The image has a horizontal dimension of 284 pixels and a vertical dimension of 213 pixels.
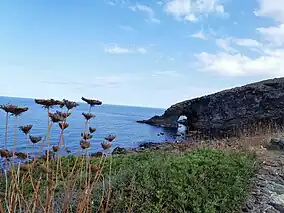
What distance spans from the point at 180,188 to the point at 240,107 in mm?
31187

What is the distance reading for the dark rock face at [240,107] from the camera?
30.2 meters

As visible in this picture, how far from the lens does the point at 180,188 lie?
3.98 m

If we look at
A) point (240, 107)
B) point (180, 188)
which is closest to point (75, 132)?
point (180, 188)

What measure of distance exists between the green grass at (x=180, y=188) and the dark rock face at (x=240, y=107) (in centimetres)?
2241

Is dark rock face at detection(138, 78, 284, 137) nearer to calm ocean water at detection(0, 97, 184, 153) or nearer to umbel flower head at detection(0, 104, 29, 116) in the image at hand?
calm ocean water at detection(0, 97, 184, 153)

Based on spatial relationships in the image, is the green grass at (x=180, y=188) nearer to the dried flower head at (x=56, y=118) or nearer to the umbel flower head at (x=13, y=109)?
the dried flower head at (x=56, y=118)

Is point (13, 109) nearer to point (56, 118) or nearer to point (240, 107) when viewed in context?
point (56, 118)

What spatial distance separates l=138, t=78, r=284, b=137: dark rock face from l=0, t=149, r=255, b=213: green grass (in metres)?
22.4

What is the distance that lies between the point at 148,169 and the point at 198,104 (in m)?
38.7

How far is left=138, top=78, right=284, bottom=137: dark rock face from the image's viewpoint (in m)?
30.2

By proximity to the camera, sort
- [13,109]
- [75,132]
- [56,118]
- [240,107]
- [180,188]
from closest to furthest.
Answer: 1. [13,109]
2. [56,118]
3. [180,188]
4. [75,132]
5. [240,107]

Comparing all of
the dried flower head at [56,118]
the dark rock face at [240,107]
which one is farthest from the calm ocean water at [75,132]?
the dark rock face at [240,107]

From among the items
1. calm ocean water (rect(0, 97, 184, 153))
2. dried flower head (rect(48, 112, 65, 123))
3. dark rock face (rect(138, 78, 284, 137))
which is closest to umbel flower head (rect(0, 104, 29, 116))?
dried flower head (rect(48, 112, 65, 123))

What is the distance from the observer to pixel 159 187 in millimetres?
4098
